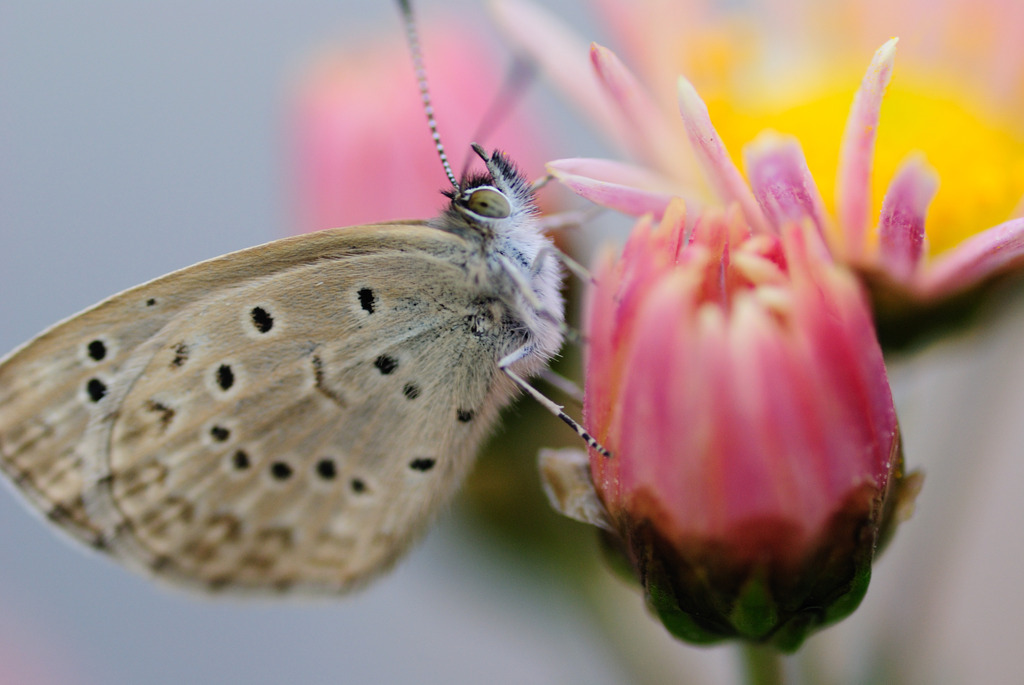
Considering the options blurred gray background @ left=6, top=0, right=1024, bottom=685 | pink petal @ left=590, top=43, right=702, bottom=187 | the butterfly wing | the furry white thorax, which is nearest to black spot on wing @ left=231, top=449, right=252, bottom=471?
the butterfly wing

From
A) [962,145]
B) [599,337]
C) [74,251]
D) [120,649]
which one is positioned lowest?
[120,649]

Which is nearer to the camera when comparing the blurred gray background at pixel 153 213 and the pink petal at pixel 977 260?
the pink petal at pixel 977 260

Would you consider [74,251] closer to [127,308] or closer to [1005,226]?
[127,308]

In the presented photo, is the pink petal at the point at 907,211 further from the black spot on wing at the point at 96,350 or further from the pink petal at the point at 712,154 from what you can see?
the black spot on wing at the point at 96,350

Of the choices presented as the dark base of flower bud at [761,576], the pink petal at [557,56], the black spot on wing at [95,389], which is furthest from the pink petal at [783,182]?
the black spot on wing at [95,389]

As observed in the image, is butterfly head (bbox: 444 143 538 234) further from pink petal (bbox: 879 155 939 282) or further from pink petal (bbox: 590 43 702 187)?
pink petal (bbox: 879 155 939 282)

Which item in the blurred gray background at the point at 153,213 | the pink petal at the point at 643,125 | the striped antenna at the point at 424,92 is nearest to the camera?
the pink petal at the point at 643,125

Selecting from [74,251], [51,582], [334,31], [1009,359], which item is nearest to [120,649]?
[51,582]
